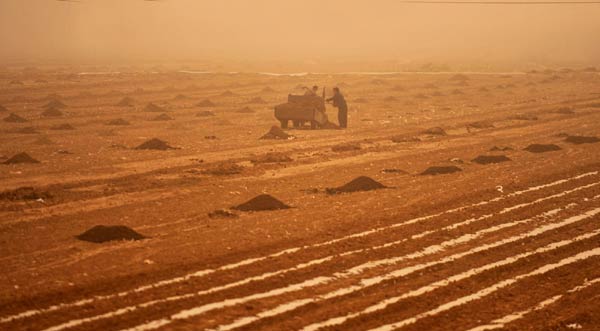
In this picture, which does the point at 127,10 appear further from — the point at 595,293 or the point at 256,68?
the point at 595,293

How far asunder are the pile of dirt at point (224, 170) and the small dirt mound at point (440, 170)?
470 centimetres

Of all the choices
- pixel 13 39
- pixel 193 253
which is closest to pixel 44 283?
pixel 193 253

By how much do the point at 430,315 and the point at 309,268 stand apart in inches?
100.0

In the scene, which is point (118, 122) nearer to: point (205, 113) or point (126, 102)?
point (205, 113)

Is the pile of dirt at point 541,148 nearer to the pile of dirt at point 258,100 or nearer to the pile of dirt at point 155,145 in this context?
the pile of dirt at point 155,145

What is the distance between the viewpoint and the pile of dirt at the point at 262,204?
17.6 m

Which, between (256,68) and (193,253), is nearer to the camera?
(193,253)

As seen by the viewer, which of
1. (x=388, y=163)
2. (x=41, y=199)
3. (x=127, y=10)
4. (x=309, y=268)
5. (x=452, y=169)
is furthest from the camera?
(x=127, y=10)

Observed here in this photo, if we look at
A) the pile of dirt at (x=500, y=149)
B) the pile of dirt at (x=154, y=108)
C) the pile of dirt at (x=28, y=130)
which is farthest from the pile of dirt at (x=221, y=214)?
the pile of dirt at (x=154, y=108)

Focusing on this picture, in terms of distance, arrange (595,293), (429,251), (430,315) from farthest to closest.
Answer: (429,251) → (595,293) → (430,315)

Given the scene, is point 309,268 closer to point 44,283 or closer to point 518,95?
point 44,283

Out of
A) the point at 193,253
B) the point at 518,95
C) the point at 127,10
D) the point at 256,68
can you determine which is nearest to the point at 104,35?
the point at 127,10

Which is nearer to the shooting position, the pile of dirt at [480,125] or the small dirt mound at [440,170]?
the small dirt mound at [440,170]

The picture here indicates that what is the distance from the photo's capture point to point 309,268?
13.0 meters
